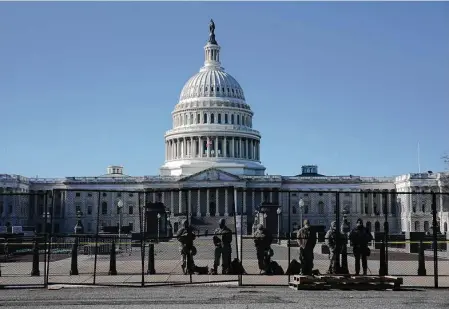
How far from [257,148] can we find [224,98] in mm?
12744

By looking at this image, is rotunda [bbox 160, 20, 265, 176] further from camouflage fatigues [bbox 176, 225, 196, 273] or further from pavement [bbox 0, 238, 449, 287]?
camouflage fatigues [bbox 176, 225, 196, 273]

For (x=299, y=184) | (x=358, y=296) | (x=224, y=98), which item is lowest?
(x=358, y=296)

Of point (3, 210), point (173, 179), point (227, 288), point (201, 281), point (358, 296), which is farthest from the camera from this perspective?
point (173, 179)

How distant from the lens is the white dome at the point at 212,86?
546 ft

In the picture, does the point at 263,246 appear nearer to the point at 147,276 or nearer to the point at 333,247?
the point at 333,247

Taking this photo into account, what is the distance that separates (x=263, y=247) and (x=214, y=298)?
844 cm

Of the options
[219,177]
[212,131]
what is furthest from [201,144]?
[219,177]

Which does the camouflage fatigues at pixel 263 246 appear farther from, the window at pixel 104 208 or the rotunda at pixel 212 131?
the rotunda at pixel 212 131

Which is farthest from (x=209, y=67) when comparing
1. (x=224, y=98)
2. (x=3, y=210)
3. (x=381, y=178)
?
(x=3, y=210)

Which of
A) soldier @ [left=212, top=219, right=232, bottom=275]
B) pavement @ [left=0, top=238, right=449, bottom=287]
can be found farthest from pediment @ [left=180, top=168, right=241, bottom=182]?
soldier @ [left=212, top=219, right=232, bottom=275]

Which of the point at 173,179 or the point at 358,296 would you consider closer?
the point at 358,296

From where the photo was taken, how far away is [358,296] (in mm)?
22734

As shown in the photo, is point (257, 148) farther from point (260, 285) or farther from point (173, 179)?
point (260, 285)

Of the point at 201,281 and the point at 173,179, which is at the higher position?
the point at 173,179
